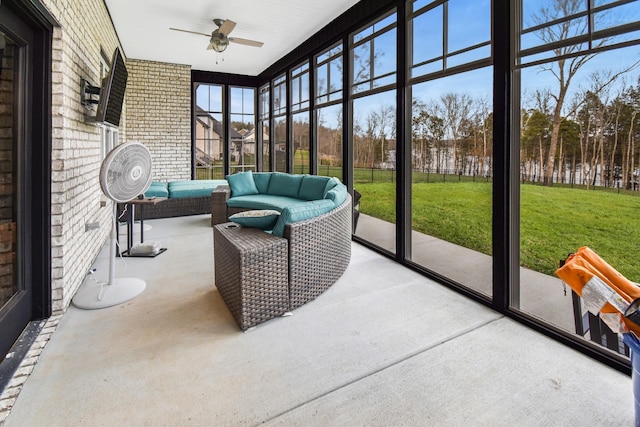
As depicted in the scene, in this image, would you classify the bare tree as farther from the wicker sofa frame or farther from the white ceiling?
the white ceiling

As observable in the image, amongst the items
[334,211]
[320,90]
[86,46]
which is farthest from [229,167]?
[334,211]

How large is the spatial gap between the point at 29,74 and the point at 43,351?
1.80 meters

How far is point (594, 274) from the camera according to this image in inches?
64.3

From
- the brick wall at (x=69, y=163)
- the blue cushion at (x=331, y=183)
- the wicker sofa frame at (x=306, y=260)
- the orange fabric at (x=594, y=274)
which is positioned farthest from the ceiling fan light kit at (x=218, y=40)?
the orange fabric at (x=594, y=274)

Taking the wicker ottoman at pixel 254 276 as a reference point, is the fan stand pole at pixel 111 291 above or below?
below

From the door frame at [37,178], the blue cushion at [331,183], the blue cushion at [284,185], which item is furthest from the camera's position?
the blue cushion at [284,185]

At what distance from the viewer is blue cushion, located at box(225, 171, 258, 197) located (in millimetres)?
5758

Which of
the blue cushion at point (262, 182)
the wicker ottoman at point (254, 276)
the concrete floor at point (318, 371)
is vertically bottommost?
the concrete floor at point (318, 371)

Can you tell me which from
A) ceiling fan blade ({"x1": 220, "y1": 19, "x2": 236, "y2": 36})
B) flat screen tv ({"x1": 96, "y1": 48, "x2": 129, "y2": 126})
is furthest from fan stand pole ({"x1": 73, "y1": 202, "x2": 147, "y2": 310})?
ceiling fan blade ({"x1": 220, "y1": 19, "x2": 236, "y2": 36})

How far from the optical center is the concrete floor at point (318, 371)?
1.61 metres

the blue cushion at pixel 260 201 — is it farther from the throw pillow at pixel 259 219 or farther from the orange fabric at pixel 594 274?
the orange fabric at pixel 594 274

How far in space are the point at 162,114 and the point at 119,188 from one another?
5.71m

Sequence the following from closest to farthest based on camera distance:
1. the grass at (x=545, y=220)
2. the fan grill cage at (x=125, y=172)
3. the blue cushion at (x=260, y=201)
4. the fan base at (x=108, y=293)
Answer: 1. the grass at (x=545, y=220)
2. the fan grill cage at (x=125, y=172)
3. the fan base at (x=108, y=293)
4. the blue cushion at (x=260, y=201)

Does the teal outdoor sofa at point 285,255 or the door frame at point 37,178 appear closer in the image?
the door frame at point 37,178
